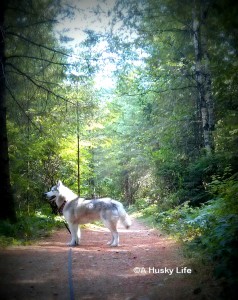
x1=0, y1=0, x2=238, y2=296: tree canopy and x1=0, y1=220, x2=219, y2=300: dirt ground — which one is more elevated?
x1=0, y1=0, x2=238, y2=296: tree canopy

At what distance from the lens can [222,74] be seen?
6152 mm

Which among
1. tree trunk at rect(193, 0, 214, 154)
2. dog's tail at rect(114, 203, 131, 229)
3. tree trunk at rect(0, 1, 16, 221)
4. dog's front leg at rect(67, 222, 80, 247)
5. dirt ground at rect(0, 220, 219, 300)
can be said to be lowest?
dirt ground at rect(0, 220, 219, 300)

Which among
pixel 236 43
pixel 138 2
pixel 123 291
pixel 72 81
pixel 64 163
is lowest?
pixel 123 291

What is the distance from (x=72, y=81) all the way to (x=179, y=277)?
7716mm

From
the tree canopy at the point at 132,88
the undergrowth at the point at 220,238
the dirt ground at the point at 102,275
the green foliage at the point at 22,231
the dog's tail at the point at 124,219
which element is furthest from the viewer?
the dog's tail at the point at 124,219

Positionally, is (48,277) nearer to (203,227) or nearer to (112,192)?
(203,227)

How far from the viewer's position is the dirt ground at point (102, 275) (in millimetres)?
4027

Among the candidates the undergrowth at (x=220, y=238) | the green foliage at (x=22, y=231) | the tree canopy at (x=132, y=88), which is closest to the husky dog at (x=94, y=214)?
the green foliage at (x=22, y=231)

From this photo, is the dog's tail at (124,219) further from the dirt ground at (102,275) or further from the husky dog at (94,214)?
the dirt ground at (102,275)

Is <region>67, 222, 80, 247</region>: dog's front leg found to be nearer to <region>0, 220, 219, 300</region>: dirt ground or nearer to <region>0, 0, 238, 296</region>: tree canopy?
<region>0, 220, 219, 300</region>: dirt ground

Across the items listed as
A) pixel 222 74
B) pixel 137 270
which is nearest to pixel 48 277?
pixel 137 270

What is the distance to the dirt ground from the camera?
4027mm

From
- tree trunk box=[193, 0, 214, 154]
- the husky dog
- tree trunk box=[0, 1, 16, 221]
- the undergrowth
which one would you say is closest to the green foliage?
tree trunk box=[0, 1, 16, 221]

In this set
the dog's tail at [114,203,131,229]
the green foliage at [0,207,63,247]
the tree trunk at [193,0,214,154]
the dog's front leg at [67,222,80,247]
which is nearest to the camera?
the green foliage at [0,207,63,247]
